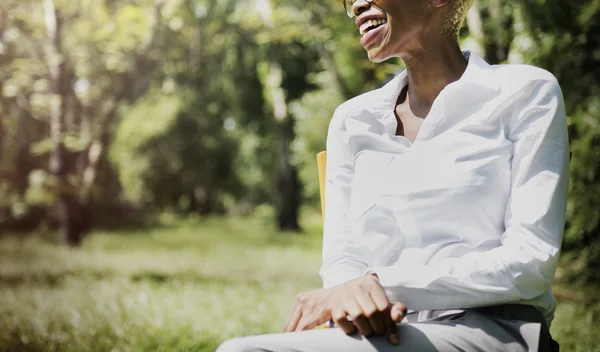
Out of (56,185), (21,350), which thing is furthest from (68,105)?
(21,350)

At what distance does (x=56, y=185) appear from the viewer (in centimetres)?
1065

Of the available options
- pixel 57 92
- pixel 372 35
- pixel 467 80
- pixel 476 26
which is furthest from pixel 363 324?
pixel 57 92

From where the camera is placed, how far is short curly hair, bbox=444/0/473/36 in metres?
1.58

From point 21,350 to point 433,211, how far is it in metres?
3.72

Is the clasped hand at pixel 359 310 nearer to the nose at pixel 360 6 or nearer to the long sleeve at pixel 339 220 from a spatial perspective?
the long sleeve at pixel 339 220

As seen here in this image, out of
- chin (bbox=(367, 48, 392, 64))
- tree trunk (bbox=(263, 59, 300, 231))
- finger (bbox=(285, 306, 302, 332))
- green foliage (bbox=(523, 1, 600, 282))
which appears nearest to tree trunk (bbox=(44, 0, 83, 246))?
tree trunk (bbox=(263, 59, 300, 231))

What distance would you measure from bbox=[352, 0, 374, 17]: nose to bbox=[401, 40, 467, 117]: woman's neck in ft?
0.48

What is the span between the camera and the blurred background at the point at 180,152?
536 cm

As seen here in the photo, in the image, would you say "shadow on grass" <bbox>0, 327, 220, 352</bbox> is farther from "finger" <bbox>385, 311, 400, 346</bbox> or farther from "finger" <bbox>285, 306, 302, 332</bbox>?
"finger" <bbox>385, 311, 400, 346</bbox>

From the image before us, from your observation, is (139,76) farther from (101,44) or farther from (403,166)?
(403,166)

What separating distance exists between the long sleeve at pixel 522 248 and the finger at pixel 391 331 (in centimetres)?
14

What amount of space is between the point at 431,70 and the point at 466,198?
0.39 meters

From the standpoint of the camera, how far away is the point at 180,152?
18562 millimetres

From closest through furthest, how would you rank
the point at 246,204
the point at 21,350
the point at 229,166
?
the point at 21,350, the point at 229,166, the point at 246,204
